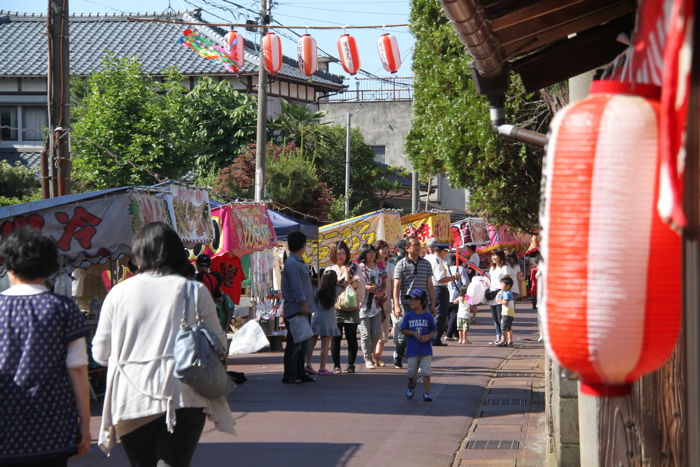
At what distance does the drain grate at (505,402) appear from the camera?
36.4ft

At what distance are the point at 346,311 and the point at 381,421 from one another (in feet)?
13.1

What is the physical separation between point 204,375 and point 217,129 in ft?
89.0

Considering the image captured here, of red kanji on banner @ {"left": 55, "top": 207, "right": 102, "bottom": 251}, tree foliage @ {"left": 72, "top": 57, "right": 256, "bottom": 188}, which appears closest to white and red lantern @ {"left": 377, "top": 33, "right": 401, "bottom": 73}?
tree foliage @ {"left": 72, "top": 57, "right": 256, "bottom": 188}

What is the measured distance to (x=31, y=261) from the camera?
177 inches

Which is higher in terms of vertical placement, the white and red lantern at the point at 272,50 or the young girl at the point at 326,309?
the white and red lantern at the point at 272,50

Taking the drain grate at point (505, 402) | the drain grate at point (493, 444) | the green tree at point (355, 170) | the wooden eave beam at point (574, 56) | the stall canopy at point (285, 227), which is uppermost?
the green tree at point (355, 170)

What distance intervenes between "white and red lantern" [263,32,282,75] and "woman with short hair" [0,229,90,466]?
16.8 metres

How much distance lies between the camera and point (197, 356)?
480cm

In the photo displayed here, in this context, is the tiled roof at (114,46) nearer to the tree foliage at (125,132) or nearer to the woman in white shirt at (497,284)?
the tree foliage at (125,132)

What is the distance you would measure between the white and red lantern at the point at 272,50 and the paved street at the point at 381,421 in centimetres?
852

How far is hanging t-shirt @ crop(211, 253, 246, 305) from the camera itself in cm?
1614

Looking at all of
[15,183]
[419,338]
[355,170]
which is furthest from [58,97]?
[355,170]

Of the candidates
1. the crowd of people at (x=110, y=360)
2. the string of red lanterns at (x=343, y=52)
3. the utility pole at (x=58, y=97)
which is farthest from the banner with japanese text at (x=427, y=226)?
the crowd of people at (x=110, y=360)

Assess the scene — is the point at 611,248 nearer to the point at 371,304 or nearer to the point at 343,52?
the point at 371,304
